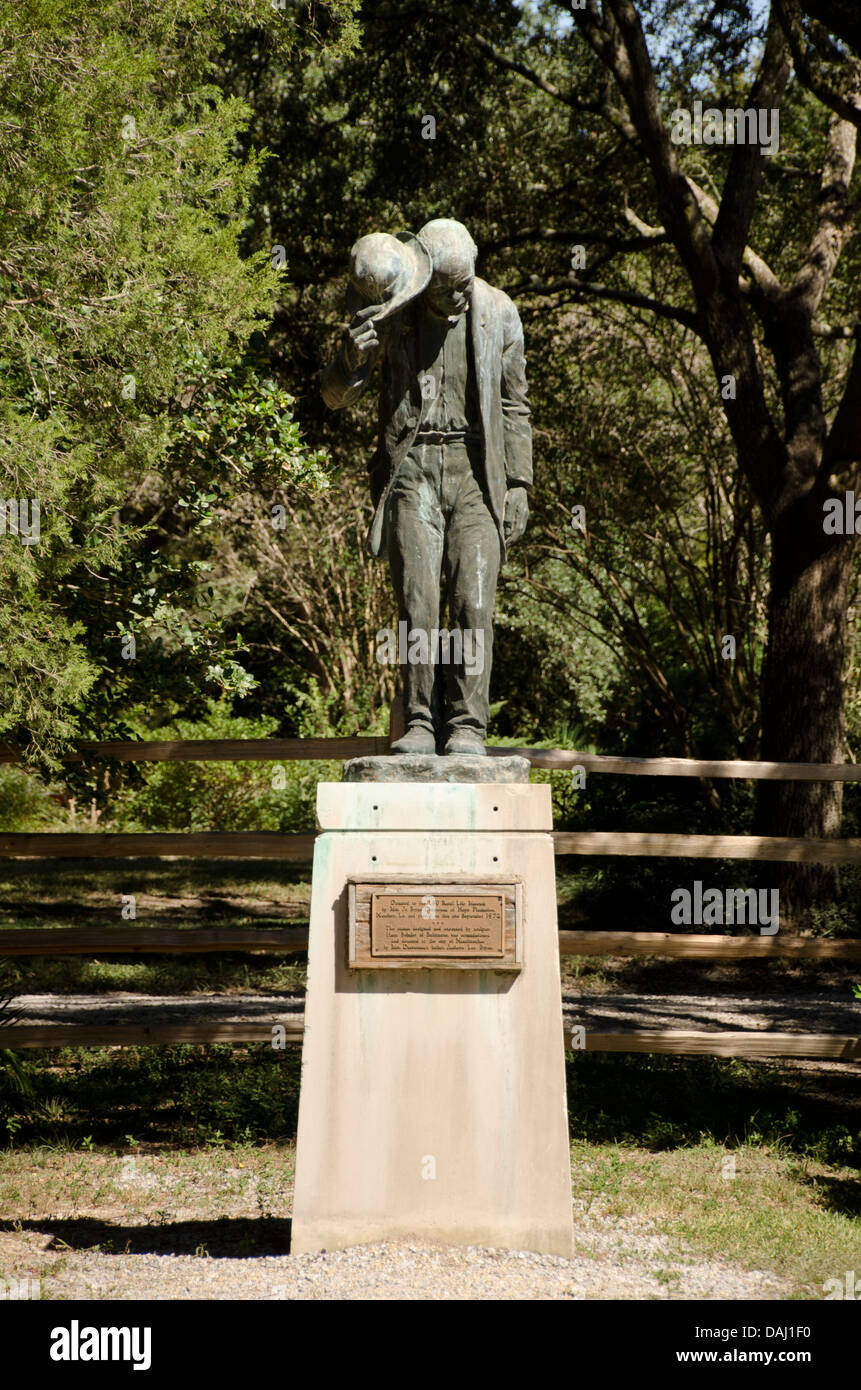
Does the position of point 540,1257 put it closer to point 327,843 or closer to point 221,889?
point 327,843

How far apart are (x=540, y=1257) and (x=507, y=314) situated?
11.3 feet

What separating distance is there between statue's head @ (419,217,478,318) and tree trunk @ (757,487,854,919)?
5.63 meters

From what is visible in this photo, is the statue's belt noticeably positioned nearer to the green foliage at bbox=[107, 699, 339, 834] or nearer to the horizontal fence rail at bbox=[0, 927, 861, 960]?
the horizontal fence rail at bbox=[0, 927, 861, 960]

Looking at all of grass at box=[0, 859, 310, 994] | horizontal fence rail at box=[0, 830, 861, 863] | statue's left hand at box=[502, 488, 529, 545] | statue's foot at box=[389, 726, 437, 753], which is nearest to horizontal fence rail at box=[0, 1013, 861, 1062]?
horizontal fence rail at box=[0, 830, 861, 863]

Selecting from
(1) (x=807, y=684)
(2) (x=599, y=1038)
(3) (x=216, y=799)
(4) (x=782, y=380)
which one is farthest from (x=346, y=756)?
(3) (x=216, y=799)

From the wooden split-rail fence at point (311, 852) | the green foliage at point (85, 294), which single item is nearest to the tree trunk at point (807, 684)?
the wooden split-rail fence at point (311, 852)

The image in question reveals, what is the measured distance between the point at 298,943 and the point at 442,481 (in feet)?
10.8

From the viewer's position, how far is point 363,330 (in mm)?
4605

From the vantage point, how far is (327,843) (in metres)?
4.40

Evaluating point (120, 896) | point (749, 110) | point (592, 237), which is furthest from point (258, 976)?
point (749, 110)

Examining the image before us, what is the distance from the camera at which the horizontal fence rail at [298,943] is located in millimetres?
6879

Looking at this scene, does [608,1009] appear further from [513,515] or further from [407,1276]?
[407,1276]

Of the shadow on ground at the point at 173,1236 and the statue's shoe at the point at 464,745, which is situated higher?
the statue's shoe at the point at 464,745

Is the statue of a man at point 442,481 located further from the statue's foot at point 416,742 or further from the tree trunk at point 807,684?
the tree trunk at point 807,684
